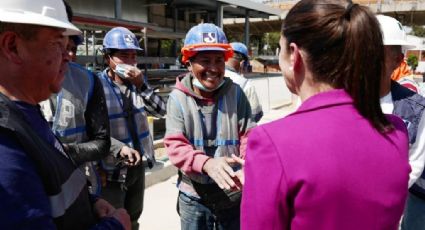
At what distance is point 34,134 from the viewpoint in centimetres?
109

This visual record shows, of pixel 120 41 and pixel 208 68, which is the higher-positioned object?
pixel 120 41

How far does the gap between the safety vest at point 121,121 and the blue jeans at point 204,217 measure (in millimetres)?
757

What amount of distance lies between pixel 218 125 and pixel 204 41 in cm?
52

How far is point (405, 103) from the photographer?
2229 millimetres

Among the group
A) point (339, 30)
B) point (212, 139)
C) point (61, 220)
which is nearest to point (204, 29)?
point (212, 139)

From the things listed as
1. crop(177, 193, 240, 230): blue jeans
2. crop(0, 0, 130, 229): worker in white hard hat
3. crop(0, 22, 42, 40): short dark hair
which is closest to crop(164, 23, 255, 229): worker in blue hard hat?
crop(177, 193, 240, 230): blue jeans

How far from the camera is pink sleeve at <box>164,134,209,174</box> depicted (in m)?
2.09

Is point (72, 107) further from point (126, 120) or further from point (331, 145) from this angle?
point (331, 145)

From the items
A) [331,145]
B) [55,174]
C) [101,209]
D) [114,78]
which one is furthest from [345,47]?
[114,78]

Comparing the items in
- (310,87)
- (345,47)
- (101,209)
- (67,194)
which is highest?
(345,47)

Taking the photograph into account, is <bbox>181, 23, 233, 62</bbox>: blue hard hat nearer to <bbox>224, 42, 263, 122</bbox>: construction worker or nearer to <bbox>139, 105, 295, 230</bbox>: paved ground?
<bbox>224, 42, 263, 122</bbox>: construction worker

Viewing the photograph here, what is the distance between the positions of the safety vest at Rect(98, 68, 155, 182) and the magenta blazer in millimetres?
1925

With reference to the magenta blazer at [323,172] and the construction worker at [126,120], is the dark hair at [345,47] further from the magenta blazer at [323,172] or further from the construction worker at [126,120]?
the construction worker at [126,120]

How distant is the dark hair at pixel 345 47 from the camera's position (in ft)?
3.68
